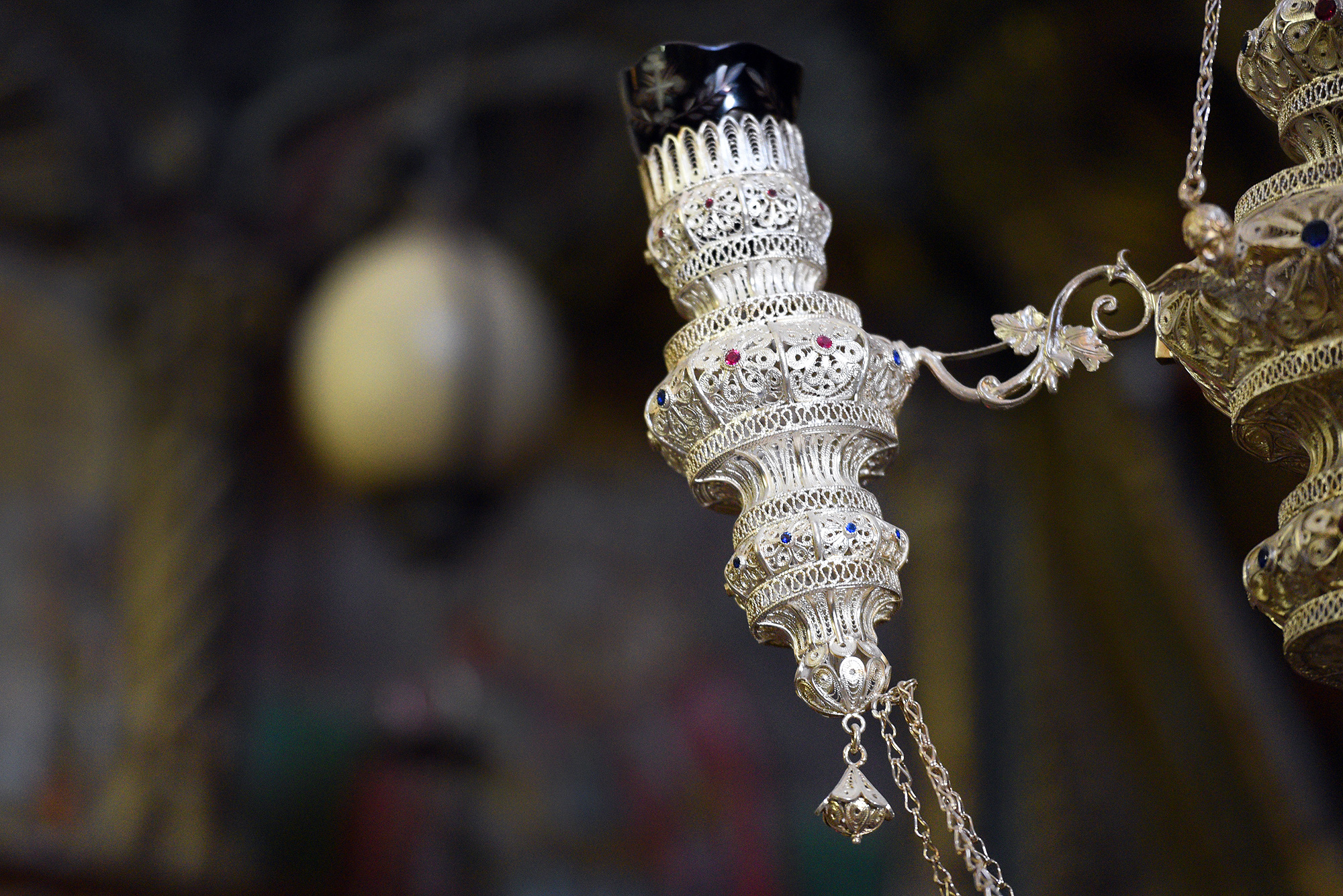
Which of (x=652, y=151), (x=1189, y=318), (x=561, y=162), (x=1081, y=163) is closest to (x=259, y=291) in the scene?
(x=561, y=162)

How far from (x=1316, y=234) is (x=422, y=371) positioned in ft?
8.48

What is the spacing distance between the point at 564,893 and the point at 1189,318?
475 centimetres

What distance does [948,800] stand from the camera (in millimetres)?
1185

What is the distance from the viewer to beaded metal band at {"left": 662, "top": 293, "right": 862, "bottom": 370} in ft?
4.21

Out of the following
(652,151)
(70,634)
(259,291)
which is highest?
(259,291)

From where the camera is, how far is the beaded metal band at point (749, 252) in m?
1.31

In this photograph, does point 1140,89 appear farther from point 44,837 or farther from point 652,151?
point 44,837

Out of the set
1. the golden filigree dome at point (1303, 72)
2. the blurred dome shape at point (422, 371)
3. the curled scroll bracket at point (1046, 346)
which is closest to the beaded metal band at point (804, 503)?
the curled scroll bracket at point (1046, 346)

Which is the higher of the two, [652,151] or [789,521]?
[652,151]

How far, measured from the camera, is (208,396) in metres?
5.49

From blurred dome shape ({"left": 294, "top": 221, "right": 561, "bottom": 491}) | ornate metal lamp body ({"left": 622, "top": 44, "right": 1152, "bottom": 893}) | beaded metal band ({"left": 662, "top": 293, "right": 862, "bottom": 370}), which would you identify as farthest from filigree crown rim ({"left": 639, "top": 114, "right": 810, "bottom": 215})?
blurred dome shape ({"left": 294, "top": 221, "right": 561, "bottom": 491})

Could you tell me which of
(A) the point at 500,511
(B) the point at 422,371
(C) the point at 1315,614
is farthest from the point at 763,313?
(A) the point at 500,511

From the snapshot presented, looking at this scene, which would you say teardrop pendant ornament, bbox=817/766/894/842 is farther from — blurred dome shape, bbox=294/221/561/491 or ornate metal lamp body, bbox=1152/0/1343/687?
blurred dome shape, bbox=294/221/561/491

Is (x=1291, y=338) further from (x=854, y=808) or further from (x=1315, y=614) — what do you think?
(x=854, y=808)
